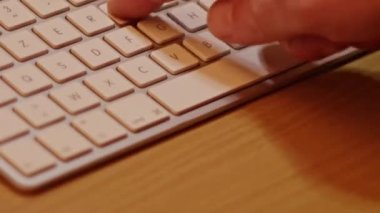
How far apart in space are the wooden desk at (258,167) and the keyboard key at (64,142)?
0.01 m

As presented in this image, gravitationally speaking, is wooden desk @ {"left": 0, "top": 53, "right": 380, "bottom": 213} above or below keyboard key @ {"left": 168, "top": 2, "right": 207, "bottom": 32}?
below

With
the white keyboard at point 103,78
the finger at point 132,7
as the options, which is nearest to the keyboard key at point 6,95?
the white keyboard at point 103,78

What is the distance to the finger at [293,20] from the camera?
0.58 meters

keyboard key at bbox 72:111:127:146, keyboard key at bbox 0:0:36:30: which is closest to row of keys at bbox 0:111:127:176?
keyboard key at bbox 72:111:127:146

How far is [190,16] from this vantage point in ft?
2.19

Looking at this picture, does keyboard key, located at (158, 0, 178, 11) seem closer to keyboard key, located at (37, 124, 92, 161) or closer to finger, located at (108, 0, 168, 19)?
finger, located at (108, 0, 168, 19)

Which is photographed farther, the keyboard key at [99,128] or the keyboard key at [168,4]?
the keyboard key at [168,4]

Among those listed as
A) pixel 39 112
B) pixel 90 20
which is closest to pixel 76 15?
pixel 90 20

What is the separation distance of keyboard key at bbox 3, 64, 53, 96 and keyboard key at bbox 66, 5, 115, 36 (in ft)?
0.19

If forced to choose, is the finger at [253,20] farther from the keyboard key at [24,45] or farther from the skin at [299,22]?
the keyboard key at [24,45]

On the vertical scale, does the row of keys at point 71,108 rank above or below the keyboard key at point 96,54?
below

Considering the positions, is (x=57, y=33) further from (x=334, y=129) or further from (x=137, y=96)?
(x=334, y=129)

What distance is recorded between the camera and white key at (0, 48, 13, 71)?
0.60 meters

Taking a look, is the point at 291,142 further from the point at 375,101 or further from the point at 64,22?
the point at 64,22
